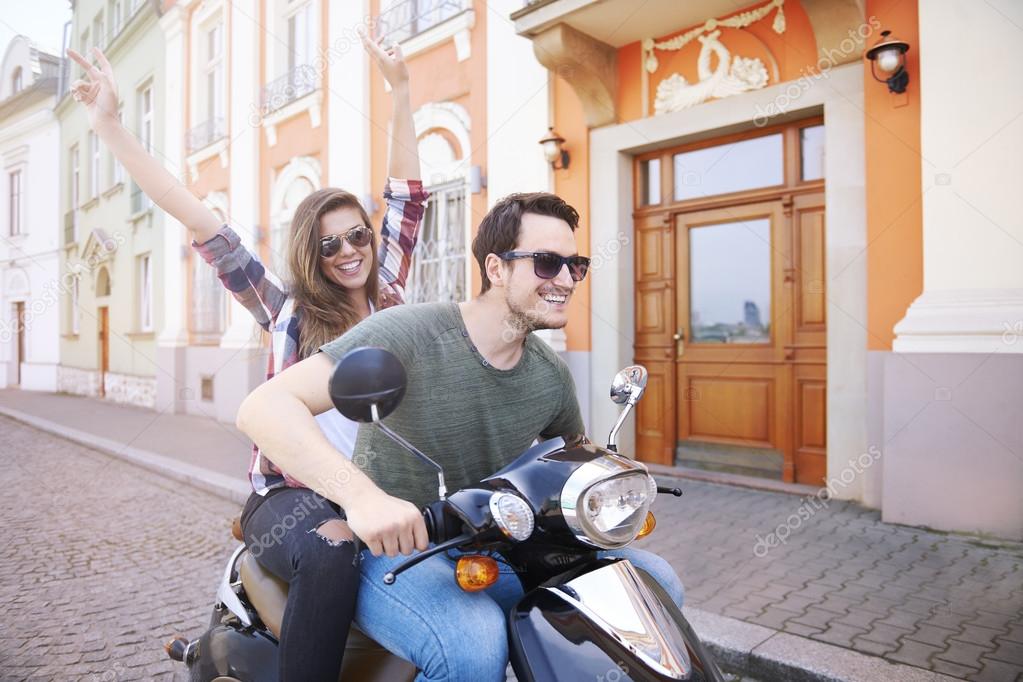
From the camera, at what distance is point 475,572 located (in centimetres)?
128

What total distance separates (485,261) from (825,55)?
204 inches

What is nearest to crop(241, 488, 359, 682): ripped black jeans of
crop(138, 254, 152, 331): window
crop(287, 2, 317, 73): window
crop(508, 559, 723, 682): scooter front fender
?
crop(508, 559, 723, 682): scooter front fender

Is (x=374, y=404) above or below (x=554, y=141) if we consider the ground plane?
below

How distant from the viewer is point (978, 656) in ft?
9.42

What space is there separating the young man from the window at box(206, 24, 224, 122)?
13.2 meters

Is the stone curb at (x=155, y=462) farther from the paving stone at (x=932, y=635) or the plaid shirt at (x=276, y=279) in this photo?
the paving stone at (x=932, y=635)

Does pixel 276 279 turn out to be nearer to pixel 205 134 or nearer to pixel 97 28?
pixel 97 28

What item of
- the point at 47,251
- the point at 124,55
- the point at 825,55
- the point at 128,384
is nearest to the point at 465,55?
the point at 825,55

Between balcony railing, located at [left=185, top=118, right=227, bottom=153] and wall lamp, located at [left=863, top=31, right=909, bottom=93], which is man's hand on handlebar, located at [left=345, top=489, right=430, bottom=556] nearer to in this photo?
wall lamp, located at [left=863, top=31, right=909, bottom=93]

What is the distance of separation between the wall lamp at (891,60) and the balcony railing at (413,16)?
5219 millimetres

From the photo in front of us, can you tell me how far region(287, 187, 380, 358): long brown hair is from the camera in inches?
94.4

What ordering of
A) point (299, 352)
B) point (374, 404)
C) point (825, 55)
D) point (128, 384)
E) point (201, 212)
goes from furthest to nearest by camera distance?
point (128, 384) < point (825, 55) < point (201, 212) < point (299, 352) < point (374, 404)

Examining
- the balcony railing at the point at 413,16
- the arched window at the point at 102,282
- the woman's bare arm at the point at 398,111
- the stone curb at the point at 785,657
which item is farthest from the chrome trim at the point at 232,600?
the arched window at the point at 102,282

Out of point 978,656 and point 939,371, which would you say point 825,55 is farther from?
point 978,656
